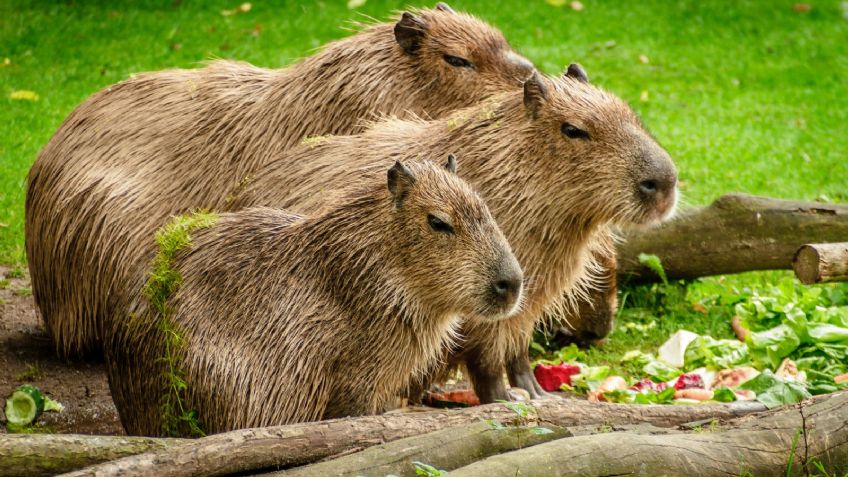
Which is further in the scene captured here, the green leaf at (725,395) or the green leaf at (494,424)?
the green leaf at (725,395)

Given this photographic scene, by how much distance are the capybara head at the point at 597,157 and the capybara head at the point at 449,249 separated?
664 millimetres

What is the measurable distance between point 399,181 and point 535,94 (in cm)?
92

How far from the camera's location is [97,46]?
37.5ft

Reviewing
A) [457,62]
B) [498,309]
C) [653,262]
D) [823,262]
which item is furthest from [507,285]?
[653,262]

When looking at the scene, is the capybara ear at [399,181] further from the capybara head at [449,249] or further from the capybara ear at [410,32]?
the capybara ear at [410,32]

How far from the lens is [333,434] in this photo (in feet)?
12.2

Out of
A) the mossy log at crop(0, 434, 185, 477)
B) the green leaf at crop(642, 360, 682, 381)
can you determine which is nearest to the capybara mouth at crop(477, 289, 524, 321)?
the mossy log at crop(0, 434, 185, 477)

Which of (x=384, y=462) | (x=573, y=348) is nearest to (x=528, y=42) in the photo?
(x=573, y=348)

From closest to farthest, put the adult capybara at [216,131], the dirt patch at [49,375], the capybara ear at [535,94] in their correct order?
the capybara ear at [535,94], the dirt patch at [49,375], the adult capybara at [216,131]

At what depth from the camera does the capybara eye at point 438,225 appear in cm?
424

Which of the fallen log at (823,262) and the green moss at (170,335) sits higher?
the fallen log at (823,262)

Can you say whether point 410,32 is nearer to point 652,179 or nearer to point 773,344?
point 652,179

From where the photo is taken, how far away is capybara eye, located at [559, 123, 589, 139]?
4827mm

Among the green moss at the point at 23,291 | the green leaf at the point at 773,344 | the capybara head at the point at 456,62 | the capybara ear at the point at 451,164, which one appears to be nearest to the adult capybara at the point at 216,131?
the capybara head at the point at 456,62
